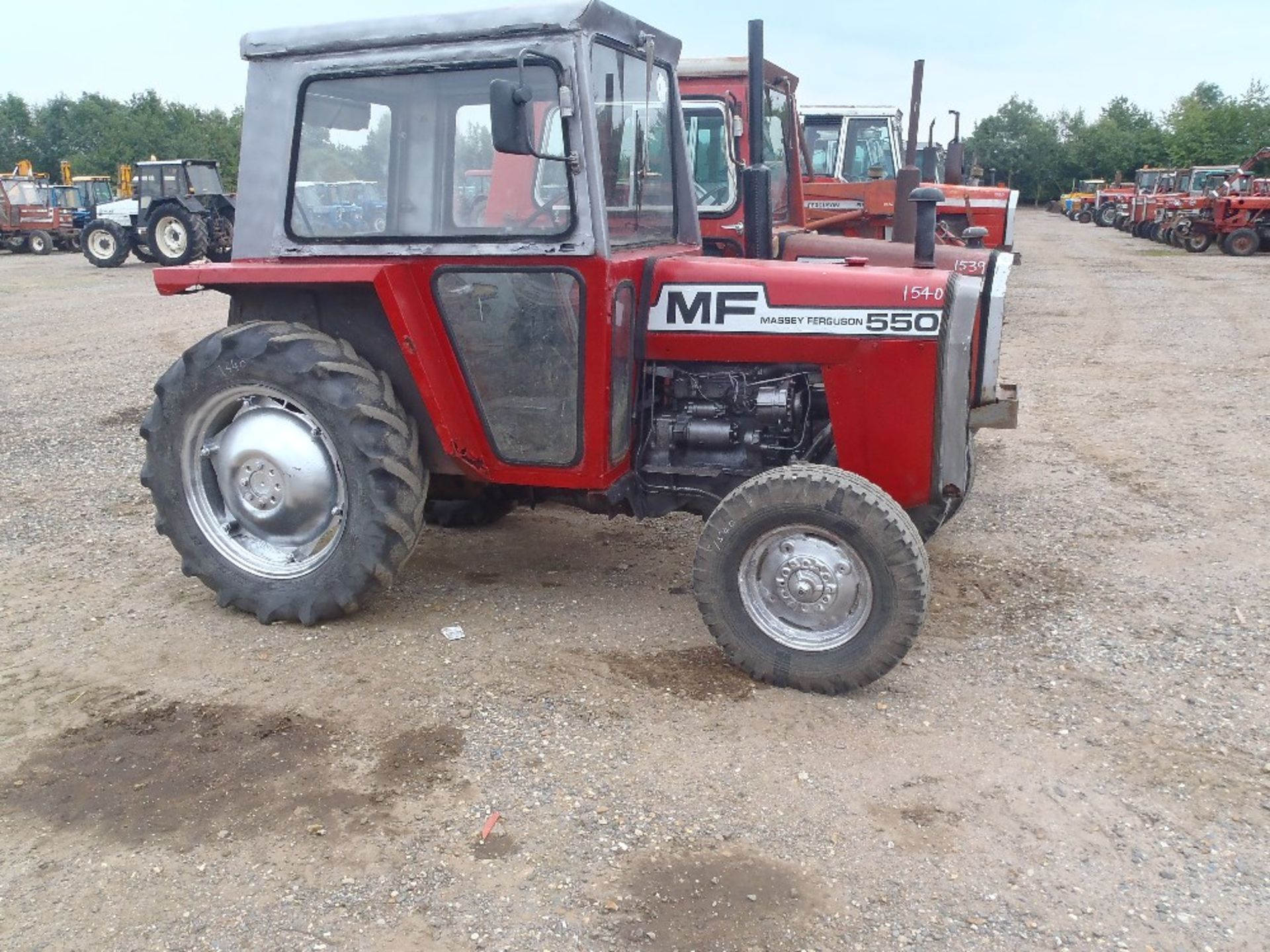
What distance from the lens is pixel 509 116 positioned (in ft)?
11.1

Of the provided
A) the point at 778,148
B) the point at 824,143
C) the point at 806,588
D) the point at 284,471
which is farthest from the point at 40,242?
the point at 806,588

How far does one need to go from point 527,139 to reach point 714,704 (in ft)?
6.48

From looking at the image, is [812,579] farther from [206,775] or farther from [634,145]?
[206,775]

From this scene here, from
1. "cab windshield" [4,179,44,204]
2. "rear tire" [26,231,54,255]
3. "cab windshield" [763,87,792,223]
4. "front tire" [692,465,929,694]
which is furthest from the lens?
"rear tire" [26,231,54,255]

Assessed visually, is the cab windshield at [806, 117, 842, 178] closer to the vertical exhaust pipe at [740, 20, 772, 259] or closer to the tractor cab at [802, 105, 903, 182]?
the tractor cab at [802, 105, 903, 182]

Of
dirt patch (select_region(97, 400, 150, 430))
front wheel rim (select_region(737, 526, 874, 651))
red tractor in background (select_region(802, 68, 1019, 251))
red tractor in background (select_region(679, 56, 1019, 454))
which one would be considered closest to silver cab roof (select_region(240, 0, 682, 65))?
red tractor in background (select_region(679, 56, 1019, 454))

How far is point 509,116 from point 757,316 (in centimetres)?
122

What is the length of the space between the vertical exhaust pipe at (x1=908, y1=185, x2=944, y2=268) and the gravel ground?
145cm

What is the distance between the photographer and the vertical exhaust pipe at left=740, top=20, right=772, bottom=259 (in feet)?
16.3

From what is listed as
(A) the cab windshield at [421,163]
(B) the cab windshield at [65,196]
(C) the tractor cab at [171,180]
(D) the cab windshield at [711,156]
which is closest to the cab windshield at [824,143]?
(D) the cab windshield at [711,156]

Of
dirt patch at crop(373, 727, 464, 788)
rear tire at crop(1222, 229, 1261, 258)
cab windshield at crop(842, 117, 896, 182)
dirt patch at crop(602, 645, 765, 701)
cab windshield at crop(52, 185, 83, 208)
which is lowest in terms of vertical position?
dirt patch at crop(373, 727, 464, 788)

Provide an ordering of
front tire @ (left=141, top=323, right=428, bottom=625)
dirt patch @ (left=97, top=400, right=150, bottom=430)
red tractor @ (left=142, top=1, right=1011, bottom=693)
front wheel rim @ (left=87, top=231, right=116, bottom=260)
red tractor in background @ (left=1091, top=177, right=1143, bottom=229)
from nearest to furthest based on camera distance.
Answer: red tractor @ (left=142, top=1, right=1011, bottom=693)
front tire @ (left=141, top=323, right=428, bottom=625)
dirt patch @ (left=97, top=400, right=150, bottom=430)
front wheel rim @ (left=87, top=231, right=116, bottom=260)
red tractor in background @ (left=1091, top=177, right=1143, bottom=229)

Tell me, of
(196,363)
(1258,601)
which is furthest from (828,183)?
(196,363)

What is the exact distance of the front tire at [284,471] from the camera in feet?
13.3
